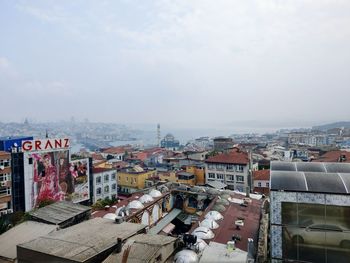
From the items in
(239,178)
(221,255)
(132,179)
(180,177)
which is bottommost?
(132,179)

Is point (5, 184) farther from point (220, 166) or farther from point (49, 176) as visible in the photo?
point (220, 166)

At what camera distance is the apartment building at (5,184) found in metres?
29.1

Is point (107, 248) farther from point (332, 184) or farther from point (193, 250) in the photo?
point (332, 184)

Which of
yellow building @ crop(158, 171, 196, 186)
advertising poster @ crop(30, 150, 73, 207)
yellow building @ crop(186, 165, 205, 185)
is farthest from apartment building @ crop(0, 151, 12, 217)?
yellow building @ crop(186, 165, 205, 185)

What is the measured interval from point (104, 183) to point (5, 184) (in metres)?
12.8

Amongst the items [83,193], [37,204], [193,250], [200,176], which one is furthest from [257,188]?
[193,250]

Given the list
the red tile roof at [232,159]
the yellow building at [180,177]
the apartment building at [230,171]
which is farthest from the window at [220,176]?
the yellow building at [180,177]

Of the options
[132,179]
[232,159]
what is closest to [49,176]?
[132,179]

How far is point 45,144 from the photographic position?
3222 centimetres

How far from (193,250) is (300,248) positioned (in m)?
4.43

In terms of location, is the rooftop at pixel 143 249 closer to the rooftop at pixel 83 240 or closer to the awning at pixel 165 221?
the rooftop at pixel 83 240

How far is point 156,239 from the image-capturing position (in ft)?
44.3

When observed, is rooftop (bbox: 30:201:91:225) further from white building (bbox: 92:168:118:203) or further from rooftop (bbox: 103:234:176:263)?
white building (bbox: 92:168:118:203)

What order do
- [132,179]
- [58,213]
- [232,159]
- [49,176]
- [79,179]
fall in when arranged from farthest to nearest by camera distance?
[132,179] → [232,159] → [79,179] → [49,176] → [58,213]
